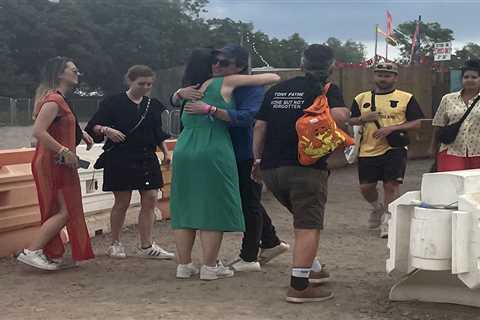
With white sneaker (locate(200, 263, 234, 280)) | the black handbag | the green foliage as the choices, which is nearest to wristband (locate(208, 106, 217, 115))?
white sneaker (locate(200, 263, 234, 280))

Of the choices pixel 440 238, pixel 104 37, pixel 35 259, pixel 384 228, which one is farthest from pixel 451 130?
pixel 104 37

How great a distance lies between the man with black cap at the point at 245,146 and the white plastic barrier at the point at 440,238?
4.85 feet

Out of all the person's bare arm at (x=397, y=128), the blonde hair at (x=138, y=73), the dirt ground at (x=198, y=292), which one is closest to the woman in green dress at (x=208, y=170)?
the dirt ground at (x=198, y=292)

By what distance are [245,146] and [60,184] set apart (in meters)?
1.50

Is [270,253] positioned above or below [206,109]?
below

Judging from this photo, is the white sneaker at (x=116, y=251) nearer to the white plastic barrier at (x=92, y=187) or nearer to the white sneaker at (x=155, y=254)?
the white sneaker at (x=155, y=254)

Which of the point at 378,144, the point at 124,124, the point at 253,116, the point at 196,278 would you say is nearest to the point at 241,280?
the point at 196,278

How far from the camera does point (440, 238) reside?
14.2 ft

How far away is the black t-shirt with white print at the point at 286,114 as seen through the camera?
201 inches

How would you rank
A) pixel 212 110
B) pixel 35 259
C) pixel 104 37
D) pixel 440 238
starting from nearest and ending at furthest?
pixel 440 238 → pixel 212 110 → pixel 35 259 → pixel 104 37

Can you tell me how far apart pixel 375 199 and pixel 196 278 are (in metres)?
3.02

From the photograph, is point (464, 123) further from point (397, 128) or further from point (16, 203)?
point (16, 203)

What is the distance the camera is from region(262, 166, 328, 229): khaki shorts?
5055mm

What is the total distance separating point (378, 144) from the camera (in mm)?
7969
